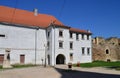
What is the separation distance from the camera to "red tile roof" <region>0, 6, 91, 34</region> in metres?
34.3

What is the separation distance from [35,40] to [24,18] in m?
5.41

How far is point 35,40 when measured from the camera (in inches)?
1394

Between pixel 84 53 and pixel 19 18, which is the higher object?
pixel 19 18

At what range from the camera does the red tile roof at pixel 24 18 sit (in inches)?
1351

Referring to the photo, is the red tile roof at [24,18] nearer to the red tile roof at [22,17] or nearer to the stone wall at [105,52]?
the red tile roof at [22,17]

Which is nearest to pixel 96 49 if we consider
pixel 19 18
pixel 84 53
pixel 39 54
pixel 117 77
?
pixel 84 53

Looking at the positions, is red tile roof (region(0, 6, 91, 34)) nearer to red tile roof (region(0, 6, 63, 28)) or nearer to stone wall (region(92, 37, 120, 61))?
red tile roof (region(0, 6, 63, 28))

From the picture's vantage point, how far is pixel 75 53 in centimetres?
3850

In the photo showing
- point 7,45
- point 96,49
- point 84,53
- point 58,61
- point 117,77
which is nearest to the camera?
point 117,77

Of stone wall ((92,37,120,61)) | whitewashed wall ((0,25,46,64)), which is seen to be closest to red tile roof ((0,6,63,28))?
whitewashed wall ((0,25,46,64))

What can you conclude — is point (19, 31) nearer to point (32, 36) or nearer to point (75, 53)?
point (32, 36)

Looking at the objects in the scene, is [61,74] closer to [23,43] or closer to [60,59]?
[23,43]

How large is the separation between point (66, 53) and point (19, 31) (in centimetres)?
1027

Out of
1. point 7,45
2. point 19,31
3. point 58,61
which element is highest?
point 19,31
